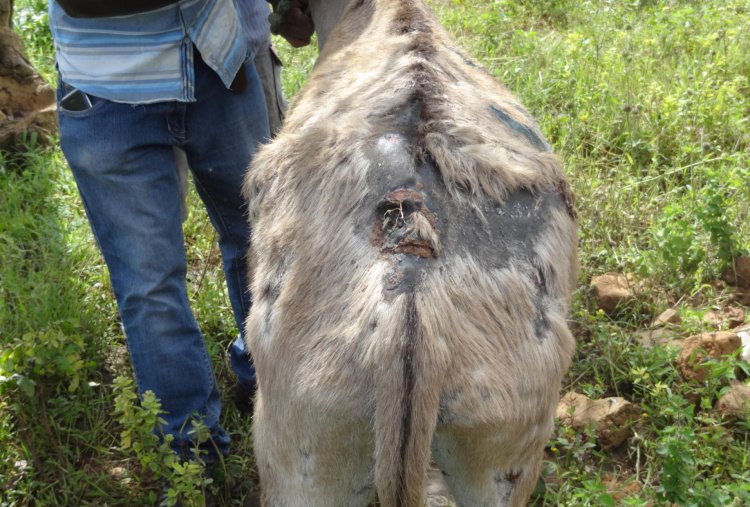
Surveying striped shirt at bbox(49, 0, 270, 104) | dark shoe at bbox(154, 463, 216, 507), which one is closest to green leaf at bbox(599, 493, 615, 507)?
dark shoe at bbox(154, 463, 216, 507)

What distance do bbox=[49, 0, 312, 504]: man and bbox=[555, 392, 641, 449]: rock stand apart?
1.37 metres

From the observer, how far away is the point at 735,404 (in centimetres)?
261

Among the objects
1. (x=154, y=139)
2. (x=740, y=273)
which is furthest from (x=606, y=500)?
(x=154, y=139)

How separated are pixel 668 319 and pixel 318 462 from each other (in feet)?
6.70

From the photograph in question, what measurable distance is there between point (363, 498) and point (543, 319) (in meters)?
0.63

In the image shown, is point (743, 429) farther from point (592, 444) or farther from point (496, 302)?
point (496, 302)

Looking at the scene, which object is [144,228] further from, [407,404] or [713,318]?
[713,318]

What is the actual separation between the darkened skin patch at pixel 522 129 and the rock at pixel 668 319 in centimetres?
128

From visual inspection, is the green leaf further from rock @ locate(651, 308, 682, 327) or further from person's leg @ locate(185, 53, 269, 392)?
person's leg @ locate(185, 53, 269, 392)

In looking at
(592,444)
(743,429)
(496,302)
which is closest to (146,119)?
(496,302)

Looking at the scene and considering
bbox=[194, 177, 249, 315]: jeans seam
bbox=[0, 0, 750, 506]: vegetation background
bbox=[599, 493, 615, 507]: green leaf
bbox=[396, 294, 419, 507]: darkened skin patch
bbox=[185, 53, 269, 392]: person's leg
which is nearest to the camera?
bbox=[396, 294, 419, 507]: darkened skin patch

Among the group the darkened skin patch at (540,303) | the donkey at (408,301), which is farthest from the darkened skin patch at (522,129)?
the darkened skin patch at (540,303)

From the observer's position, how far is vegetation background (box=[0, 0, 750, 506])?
2518 mm

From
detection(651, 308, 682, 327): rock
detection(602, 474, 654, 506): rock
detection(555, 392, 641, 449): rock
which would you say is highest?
detection(651, 308, 682, 327): rock
